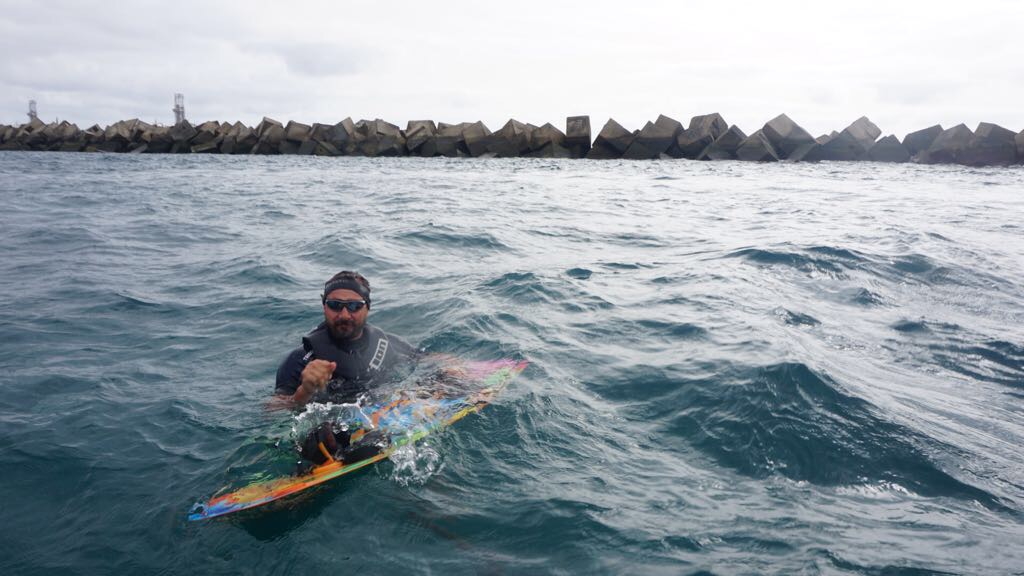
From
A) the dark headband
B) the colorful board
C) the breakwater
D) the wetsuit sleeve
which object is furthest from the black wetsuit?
the breakwater

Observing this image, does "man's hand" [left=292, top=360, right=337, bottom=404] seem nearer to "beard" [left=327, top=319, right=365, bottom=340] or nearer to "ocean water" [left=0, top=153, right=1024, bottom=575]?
"ocean water" [left=0, top=153, right=1024, bottom=575]

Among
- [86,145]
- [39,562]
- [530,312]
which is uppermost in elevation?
[86,145]

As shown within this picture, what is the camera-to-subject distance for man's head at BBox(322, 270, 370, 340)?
5.15 meters

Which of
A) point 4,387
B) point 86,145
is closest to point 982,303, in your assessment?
point 4,387

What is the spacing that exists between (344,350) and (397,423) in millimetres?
960

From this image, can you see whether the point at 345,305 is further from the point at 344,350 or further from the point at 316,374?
the point at 316,374

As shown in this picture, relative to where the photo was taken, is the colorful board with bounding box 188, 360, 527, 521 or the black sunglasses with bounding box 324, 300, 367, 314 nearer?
the colorful board with bounding box 188, 360, 527, 521

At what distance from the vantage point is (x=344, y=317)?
Answer: 5.19 m

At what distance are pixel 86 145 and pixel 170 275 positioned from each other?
40.7m

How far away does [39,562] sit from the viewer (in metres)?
3.27

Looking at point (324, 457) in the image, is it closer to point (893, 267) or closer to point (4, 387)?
point (4, 387)

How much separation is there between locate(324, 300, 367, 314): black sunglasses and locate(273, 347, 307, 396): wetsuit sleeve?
52cm

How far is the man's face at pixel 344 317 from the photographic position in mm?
5160

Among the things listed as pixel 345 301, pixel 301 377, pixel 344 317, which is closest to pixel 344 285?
pixel 345 301
